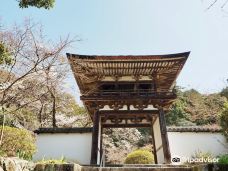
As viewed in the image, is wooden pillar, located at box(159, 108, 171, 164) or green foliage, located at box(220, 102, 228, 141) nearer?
wooden pillar, located at box(159, 108, 171, 164)

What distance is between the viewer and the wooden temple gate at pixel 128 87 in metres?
14.1

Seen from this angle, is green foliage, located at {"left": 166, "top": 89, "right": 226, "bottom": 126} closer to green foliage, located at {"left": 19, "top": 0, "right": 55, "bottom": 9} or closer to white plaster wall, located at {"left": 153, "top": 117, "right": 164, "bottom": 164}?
white plaster wall, located at {"left": 153, "top": 117, "right": 164, "bottom": 164}

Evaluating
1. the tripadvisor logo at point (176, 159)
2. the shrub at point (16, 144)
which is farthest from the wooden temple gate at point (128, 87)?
the shrub at point (16, 144)

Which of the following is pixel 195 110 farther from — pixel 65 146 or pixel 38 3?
pixel 38 3

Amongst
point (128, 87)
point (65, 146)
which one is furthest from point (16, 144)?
point (128, 87)

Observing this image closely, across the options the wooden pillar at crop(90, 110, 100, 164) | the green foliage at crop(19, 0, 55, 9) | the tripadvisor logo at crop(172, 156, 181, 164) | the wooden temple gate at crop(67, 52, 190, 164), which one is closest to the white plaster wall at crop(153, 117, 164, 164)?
the wooden temple gate at crop(67, 52, 190, 164)

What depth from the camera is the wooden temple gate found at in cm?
1410

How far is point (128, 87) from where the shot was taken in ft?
51.0

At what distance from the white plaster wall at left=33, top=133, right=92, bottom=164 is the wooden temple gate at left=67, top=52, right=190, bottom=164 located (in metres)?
0.88

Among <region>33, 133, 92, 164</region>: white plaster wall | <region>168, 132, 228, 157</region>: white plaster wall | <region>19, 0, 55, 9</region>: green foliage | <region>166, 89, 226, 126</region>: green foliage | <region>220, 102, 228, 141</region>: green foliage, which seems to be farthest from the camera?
<region>166, 89, 226, 126</region>: green foliage

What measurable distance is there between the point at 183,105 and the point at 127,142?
890cm

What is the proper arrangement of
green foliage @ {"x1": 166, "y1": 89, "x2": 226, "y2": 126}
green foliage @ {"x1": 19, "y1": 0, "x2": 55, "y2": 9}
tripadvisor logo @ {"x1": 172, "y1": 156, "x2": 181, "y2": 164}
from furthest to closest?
1. green foliage @ {"x1": 166, "y1": 89, "x2": 226, "y2": 126}
2. tripadvisor logo @ {"x1": 172, "y1": 156, "x2": 181, "y2": 164}
3. green foliage @ {"x1": 19, "y1": 0, "x2": 55, "y2": 9}

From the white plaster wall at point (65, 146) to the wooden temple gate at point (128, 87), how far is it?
0.88 meters

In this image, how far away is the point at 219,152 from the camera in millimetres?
15602
